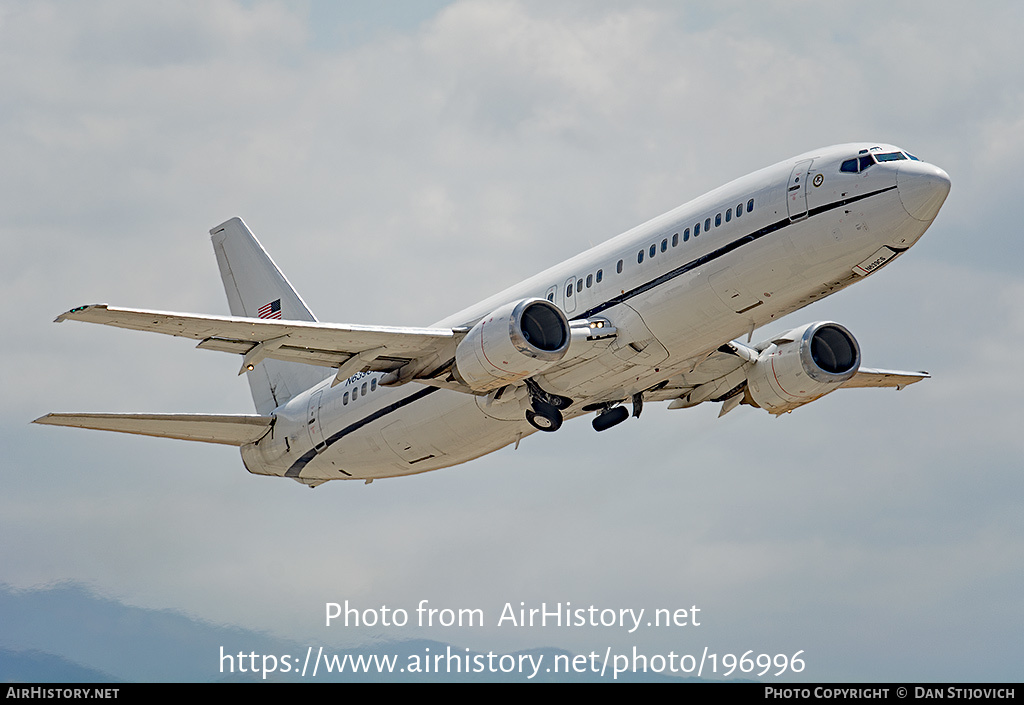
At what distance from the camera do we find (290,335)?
33406 mm

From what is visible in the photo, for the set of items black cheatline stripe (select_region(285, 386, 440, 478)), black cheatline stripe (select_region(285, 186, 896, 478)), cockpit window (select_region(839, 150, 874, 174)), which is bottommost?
black cheatline stripe (select_region(285, 386, 440, 478))

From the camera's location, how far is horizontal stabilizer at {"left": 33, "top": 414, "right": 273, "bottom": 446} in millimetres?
36688

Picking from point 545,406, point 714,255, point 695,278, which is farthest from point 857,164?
→ point 545,406

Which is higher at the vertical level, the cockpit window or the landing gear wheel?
the cockpit window

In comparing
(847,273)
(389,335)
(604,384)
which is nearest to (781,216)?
(847,273)

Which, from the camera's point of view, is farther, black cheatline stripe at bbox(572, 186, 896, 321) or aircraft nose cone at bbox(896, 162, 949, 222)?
black cheatline stripe at bbox(572, 186, 896, 321)

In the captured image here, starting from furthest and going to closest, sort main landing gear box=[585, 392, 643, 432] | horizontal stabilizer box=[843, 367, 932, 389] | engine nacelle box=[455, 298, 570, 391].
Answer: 1. horizontal stabilizer box=[843, 367, 932, 389]
2. main landing gear box=[585, 392, 643, 432]
3. engine nacelle box=[455, 298, 570, 391]

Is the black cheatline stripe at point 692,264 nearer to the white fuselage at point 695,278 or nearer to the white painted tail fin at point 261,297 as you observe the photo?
the white fuselage at point 695,278

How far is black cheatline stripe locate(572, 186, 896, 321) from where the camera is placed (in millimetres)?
31531

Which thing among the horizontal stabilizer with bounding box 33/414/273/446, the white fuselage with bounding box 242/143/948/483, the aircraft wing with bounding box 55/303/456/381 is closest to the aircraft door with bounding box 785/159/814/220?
the white fuselage with bounding box 242/143/948/483

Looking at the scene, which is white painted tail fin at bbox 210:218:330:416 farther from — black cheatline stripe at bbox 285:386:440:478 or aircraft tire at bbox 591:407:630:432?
aircraft tire at bbox 591:407:630:432

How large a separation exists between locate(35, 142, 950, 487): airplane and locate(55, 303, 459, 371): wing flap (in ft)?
0.17

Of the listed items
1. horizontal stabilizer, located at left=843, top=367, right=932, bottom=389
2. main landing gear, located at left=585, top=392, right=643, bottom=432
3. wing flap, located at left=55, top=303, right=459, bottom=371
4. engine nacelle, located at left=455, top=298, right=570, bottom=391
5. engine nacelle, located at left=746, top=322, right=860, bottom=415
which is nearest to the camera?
wing flap, located at left=55, top=303, right=459, bottom=371

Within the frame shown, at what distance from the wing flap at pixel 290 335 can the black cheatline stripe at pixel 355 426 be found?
2.18m
